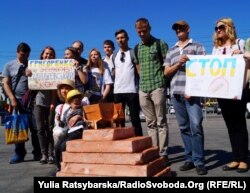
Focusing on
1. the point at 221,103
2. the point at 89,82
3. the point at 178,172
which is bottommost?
the point at 178,172

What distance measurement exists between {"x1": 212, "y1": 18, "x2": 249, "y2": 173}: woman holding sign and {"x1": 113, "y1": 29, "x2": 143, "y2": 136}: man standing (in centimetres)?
155

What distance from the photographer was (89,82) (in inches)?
269

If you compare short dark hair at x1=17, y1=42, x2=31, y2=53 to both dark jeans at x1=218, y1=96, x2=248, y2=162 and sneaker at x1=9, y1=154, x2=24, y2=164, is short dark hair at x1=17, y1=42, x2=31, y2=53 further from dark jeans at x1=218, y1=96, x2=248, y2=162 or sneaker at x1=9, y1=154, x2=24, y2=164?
dark jeans at x1=218, y1=96, x2=248, y2=162

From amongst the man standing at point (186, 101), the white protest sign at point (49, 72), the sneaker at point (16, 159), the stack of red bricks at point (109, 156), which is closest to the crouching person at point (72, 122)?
the stack of red bricks at point (109, 156)

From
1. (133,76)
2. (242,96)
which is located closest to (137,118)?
(133,76)

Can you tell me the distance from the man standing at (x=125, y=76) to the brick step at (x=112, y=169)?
6.71ft

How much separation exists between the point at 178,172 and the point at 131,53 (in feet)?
7.09

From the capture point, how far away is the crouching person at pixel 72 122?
572 centimetres

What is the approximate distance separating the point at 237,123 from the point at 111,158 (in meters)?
2.14

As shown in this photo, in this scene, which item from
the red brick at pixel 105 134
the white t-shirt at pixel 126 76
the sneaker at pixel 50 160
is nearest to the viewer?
the red brick at pixel 105 134

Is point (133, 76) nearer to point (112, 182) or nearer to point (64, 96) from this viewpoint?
point (64, 96)

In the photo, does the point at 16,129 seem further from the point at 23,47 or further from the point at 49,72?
the point at 23,47

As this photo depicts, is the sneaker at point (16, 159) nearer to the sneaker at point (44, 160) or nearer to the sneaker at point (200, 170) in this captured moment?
the sneaker at point (44, 160)

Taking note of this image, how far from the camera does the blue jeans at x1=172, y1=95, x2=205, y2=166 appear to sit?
5715 millimetres
